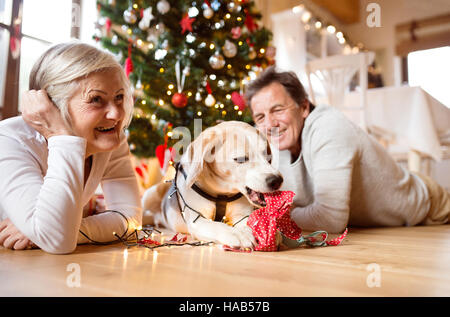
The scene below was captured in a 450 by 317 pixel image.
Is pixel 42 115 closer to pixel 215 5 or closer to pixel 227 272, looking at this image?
pixel 227 272

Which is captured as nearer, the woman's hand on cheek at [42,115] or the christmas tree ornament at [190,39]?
the woman's hand on cheek at [42,115]

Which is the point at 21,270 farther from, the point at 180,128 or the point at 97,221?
the point at 180,128

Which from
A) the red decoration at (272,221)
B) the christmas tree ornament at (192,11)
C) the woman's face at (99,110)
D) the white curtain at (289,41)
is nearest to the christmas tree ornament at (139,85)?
the christmas tree ornament at (192,11)

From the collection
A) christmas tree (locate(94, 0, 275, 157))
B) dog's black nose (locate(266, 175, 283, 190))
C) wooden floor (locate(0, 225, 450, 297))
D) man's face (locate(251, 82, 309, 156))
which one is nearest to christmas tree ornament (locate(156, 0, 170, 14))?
christmas tree (locate(94, 0, 275, 157))

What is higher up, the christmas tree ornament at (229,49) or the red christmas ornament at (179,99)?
the christmas tree ornament at (229,49)

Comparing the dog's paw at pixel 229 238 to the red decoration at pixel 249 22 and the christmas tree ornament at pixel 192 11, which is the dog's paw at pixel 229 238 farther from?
the red decoration at pixel 249 22

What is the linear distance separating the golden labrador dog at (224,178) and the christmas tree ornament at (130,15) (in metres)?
1.55

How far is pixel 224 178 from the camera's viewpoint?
1508mm

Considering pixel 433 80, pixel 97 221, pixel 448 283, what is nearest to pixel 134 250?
pixel 97 221

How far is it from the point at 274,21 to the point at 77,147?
5.45 m

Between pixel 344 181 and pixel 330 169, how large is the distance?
0.08m

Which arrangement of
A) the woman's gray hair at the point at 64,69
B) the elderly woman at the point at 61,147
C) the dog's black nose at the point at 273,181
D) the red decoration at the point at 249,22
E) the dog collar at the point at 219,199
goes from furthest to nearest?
the red decoration at the point at 249,22 < the dog collar at the point at 219,199 < the dog's black nose at the point at 273,181 < the woman's gray hair at the point at 64,69 < the elderly woman at the point at 61,147

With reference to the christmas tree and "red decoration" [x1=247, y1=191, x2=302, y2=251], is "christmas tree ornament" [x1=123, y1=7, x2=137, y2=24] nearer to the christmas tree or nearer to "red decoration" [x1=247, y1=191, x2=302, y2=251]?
the christmas tree

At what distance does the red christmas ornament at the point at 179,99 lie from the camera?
8.11ft
